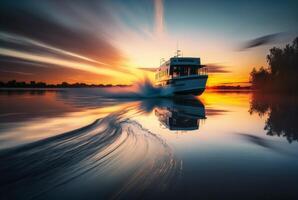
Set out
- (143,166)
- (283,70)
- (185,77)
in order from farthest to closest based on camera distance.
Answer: (283,70) → (185,77) → (143,166)

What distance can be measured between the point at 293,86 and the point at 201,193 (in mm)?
66202

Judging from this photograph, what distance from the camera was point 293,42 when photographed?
186 feet

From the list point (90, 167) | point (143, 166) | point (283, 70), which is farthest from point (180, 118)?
point (283, 70)

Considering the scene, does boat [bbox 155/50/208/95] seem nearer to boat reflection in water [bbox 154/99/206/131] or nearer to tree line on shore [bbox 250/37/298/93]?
boat reflection in water [bbox 154/99/206/131]

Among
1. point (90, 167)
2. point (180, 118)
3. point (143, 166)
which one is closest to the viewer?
point (90, 167)

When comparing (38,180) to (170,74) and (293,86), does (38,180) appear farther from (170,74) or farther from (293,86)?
(293,86)

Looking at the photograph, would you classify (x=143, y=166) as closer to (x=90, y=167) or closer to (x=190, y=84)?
(x=90, y=167)

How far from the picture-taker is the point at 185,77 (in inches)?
1179

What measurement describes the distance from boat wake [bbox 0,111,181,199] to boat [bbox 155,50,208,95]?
83.0ft

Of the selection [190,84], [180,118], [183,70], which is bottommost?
[180,118]

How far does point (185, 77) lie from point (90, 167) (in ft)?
90.2

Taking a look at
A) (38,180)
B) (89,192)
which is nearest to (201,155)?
(89,192)

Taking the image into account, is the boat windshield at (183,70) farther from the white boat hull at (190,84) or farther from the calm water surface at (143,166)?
the calm water surface at (143,166)

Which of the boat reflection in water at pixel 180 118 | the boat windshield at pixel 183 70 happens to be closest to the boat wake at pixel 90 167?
the boat reflection in water at pixel 180 118
